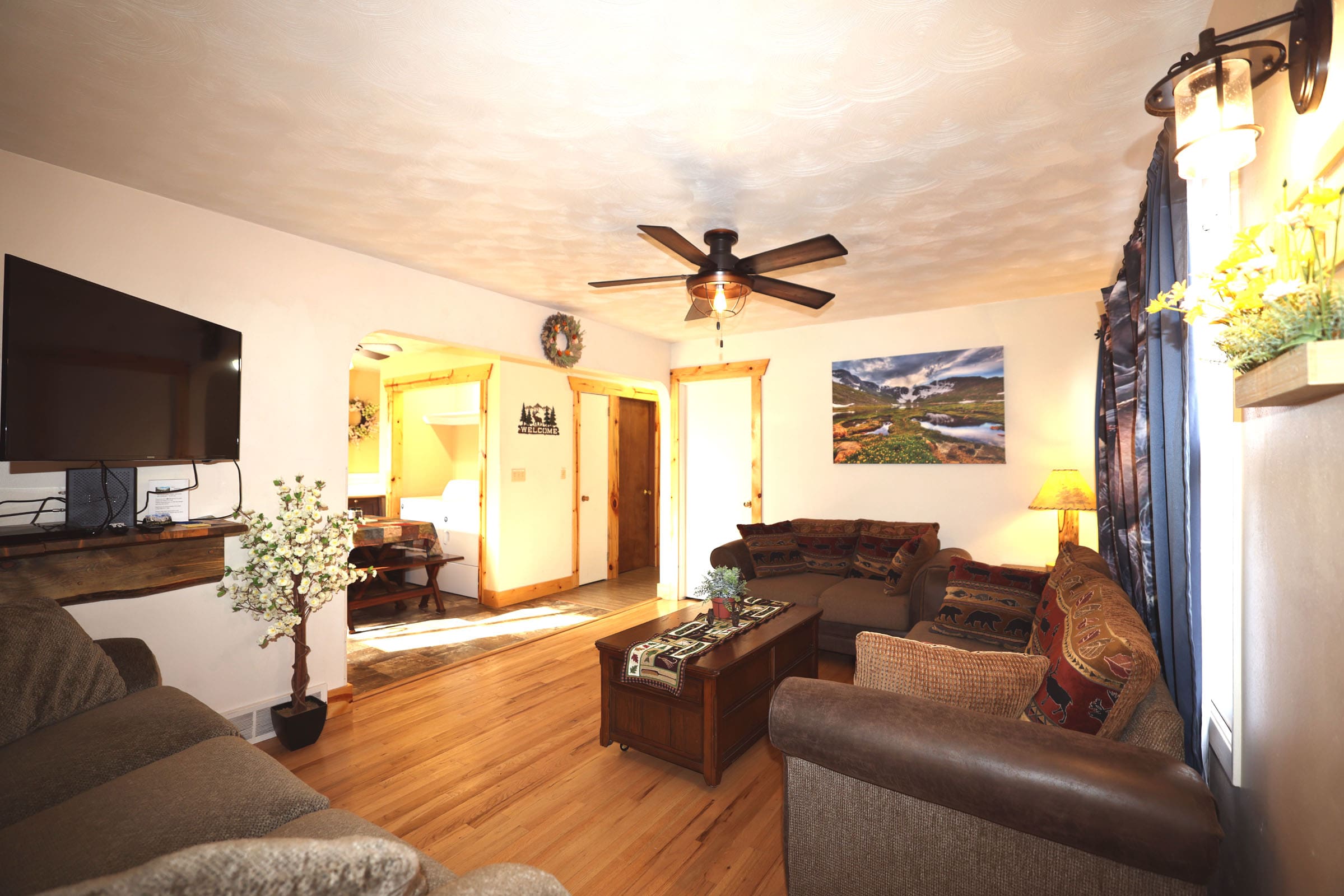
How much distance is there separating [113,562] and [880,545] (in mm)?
4401

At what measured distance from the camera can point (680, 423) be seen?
21.1 ft

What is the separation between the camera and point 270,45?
1827 mm

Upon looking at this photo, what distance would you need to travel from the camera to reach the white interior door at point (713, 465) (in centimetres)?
607

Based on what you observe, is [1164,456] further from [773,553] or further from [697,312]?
[773,553]

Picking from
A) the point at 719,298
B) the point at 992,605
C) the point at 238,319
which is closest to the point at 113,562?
the point at 238,319

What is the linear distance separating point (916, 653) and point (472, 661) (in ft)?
11.2

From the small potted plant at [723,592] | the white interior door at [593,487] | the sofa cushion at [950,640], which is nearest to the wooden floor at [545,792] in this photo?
the small potted plant at [723,592]

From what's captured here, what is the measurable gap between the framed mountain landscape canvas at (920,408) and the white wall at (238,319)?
3.47m

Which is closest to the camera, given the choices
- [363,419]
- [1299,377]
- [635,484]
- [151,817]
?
[1299,377]

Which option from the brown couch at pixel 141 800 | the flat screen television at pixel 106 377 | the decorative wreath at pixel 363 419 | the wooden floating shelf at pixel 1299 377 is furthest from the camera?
the decorative wreath at pixel 363 419

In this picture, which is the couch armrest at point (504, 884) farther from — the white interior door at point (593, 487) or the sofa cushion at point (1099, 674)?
the white interior door at point (593, 487)

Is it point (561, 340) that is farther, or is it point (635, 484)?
point (635, 484)

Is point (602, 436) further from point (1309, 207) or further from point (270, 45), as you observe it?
point (1309, 207)

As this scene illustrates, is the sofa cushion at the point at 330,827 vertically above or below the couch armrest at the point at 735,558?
below
